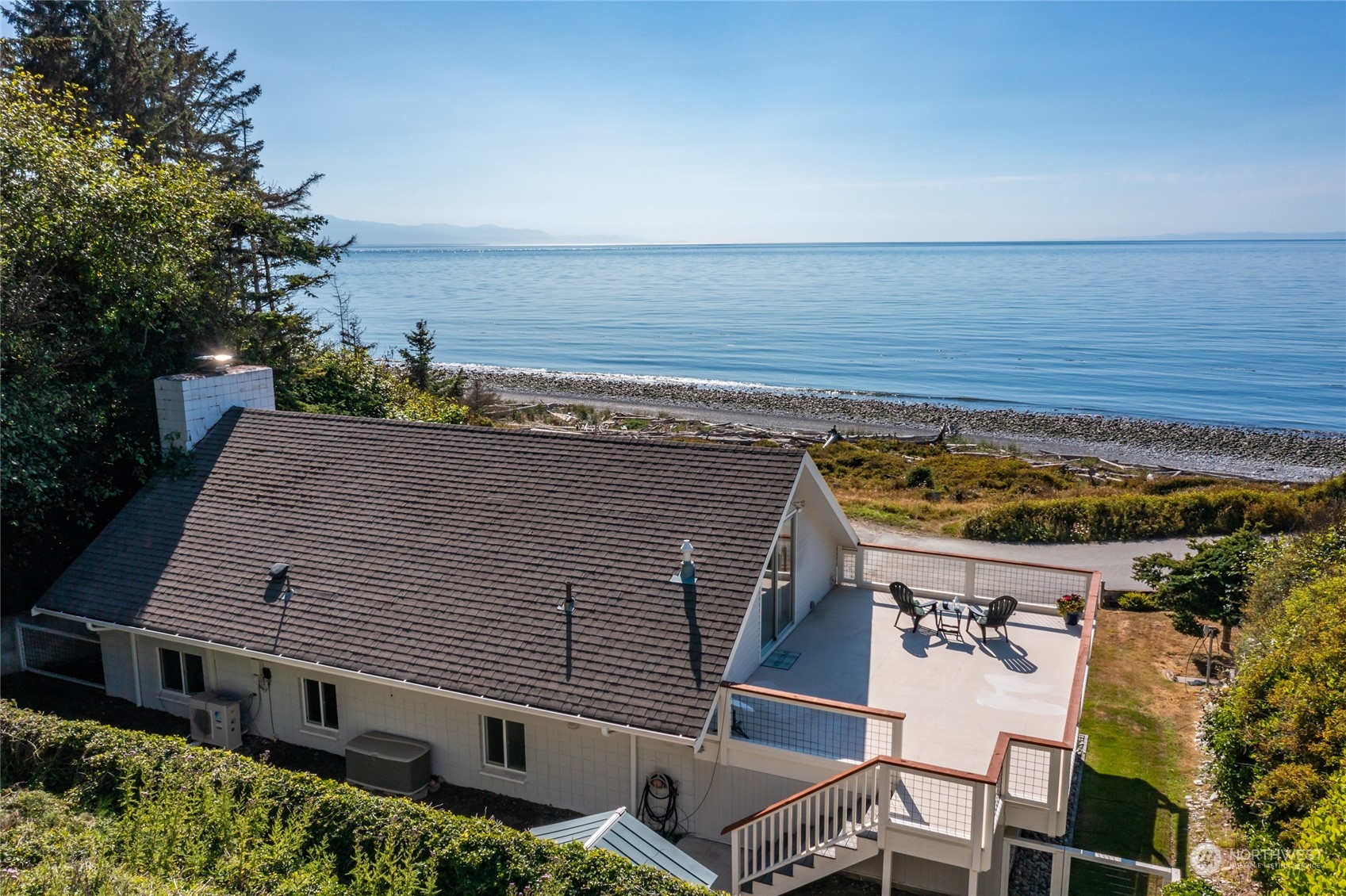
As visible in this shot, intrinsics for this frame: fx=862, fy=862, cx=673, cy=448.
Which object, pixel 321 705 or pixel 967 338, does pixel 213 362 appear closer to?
pixel 321 705

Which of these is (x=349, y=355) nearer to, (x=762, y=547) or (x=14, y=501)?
(x=14, y=501)

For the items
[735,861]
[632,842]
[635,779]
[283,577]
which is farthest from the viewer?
[283,577]

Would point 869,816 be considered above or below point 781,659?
below

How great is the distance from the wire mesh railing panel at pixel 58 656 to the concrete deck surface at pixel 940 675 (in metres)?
12.7

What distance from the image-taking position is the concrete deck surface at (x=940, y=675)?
11867 mm

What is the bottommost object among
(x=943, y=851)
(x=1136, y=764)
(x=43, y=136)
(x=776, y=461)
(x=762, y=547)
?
(x=1136, y=764)

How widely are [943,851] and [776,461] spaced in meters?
6.29

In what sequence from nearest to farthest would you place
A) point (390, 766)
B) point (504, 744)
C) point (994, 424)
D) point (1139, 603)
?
point (504, 744), point (390, 766), point (1139, 603), point (994, 424)

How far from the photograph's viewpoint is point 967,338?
3588 inches

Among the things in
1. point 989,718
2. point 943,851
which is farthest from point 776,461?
point 943,851

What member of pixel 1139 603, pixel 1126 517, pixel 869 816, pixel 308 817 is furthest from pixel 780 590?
pixel 1126 517

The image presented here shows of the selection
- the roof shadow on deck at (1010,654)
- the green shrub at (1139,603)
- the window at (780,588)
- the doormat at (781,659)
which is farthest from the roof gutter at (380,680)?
the green shrub at (1139,603)

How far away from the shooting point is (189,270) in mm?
21406

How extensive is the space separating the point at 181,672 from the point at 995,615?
14.1m
